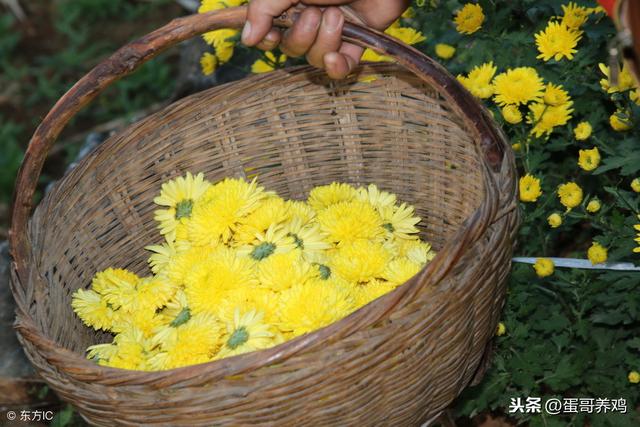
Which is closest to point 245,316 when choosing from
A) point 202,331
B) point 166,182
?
point 202,331

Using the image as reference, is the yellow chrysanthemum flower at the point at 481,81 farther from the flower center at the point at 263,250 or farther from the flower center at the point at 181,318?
the flower center at the point at 181,318

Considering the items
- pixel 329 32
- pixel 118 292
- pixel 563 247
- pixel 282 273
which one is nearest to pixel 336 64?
pixel 329 32

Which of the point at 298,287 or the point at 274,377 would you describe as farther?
the point at 298,287

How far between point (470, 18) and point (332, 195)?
50cm

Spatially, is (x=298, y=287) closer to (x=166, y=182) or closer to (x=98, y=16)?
(x=166, y=182)

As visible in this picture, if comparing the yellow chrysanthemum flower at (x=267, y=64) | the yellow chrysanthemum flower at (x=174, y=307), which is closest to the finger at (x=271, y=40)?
the yellow chrysanthemum flower at (x=267, y=64)

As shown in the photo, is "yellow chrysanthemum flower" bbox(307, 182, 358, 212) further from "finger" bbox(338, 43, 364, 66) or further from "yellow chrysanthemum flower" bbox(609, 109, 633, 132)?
"yellow chrysanthemum flower" bbox(609, 109, 633, 132)

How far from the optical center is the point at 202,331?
1454 millimetres

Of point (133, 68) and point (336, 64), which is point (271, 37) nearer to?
point (336, 64)

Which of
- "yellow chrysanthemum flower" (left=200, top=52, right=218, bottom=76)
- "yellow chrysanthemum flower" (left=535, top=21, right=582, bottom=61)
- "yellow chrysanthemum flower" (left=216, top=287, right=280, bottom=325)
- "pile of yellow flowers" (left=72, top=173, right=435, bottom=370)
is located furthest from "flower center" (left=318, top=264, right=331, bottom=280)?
"yellow chrysanthemum flower" (left=200, top=52, right=218, bottom=76)

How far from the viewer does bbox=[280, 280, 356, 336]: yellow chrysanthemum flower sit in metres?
1.41

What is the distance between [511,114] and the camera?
1.72 meters

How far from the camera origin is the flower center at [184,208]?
179 cm

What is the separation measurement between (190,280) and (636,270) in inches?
35.9
